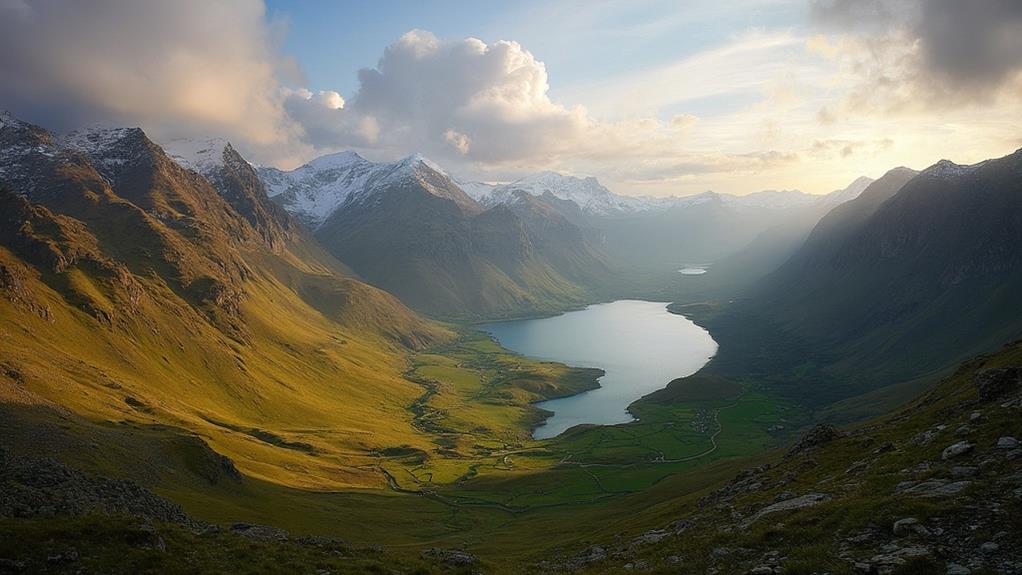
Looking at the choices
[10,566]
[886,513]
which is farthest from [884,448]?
[10,566]

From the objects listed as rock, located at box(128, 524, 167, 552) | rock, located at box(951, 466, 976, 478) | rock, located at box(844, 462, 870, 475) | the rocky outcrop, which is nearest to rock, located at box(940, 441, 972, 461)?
rock, located at box(951, 466, 976, 478)

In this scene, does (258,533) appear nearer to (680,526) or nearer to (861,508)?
(680,526)

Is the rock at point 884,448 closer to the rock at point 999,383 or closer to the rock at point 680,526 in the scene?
the rock at point 999,383

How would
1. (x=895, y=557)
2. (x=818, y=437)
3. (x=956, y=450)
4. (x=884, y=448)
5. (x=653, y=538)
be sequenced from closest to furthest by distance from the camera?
(x=895, y=557) < (x=956, y=450) < (x=884, y=448) < (x=653, y=538) < (x=818, y=437)

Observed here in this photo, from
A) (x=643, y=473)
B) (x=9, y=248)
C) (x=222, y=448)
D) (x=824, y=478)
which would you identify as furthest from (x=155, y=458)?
(x=9, y=248)

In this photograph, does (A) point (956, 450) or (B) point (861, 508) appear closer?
(B) point (861, 508)

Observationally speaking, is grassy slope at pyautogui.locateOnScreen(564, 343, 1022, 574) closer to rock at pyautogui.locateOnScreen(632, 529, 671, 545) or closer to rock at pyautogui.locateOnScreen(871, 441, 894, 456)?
rock at pyautogui.locateOnScreen(871, 441, 894, 456)

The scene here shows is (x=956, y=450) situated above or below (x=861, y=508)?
above
